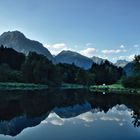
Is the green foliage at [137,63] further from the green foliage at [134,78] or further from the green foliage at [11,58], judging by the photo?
the green foliage at [11,58]

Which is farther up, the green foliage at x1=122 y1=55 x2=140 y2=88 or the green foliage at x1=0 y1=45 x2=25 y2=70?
the green foliage at x1=0 y1=45 x2=25 y2=70

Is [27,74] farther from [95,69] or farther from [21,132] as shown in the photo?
[21,132]

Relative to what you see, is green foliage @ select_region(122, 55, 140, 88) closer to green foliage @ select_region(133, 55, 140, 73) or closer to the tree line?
green foliage @ select_region(133, 55, 140, 73)

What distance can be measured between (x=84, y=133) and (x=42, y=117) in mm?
9515

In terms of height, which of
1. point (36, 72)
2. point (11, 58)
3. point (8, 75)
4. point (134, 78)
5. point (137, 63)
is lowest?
point (134, 78)

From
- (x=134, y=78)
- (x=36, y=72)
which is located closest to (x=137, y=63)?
(x=134, y=78)

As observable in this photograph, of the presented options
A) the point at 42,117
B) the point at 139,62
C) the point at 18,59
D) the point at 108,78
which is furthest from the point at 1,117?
the point at 108,78

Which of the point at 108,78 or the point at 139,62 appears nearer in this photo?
the point at 139,62

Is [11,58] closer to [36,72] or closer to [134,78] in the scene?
[36,72]

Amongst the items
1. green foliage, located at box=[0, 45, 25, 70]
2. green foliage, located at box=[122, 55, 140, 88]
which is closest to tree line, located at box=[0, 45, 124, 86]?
green foliage, located at box=[0, 45, 25, 70]

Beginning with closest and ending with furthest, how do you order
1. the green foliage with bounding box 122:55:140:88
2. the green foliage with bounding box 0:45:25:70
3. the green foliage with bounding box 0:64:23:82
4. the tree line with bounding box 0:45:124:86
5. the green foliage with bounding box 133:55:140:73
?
the green foliage with bounding box 122:55:140:88, the green foliage with bounding box 0:64:23:82, the green foliage with bounding box 133:55:140:73, the tree line with bounding box 0:45:124:86, the green foliage with bounding box 0:45:25:70

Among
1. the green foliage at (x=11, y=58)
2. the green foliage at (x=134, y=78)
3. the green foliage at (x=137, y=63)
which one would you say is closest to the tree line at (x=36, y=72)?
the green foliage at (x=11, y=58)

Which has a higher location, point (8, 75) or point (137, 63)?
point (137, 63)

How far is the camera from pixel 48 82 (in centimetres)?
11425
